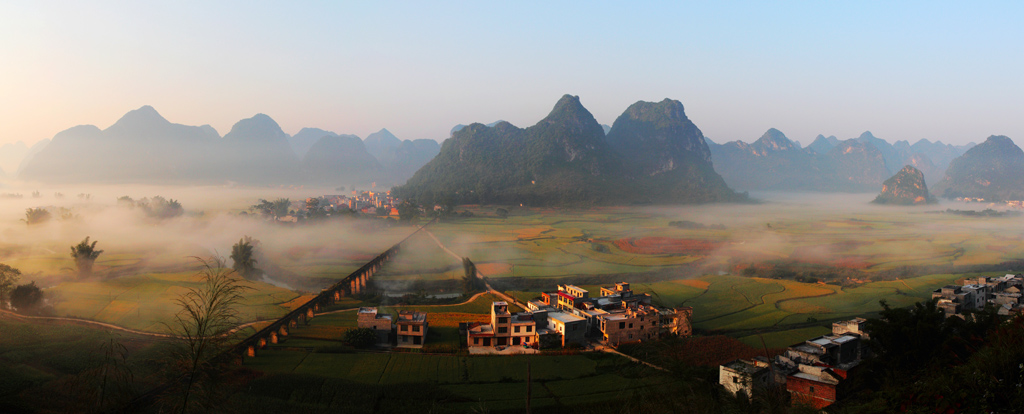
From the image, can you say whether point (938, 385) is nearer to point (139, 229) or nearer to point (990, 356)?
point (990, 356)

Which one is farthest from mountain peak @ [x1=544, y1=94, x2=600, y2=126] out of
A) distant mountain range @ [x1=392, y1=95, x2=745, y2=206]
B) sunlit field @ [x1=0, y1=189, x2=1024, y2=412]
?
sunlit field @ [x1=0, y1=189, x2=1024, y2=412]

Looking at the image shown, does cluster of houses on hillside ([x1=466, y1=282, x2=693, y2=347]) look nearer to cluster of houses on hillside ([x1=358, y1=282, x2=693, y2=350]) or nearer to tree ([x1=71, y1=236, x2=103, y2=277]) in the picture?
cluster of houses on hillside ([x1=358, y1=282, x2=693, y2=350])

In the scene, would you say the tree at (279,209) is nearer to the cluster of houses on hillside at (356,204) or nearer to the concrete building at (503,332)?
the cluster of houses on hillside at (356,204)

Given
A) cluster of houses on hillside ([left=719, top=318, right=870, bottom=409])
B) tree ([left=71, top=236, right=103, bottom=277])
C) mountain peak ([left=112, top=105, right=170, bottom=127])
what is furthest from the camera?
mountain peak ([left=112, top=105, right=170, bottom=127])

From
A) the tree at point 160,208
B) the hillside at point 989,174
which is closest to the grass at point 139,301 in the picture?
the tree at point 160,208

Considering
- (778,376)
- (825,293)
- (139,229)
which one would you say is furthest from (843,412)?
(139,229)

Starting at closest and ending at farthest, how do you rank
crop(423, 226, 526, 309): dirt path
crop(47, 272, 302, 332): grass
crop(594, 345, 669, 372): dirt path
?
crop(594, 345, 669, 372): dirt path → crop(47, 272, 302, 332): grass → crop(423, 226, 526, 309): dirt path
